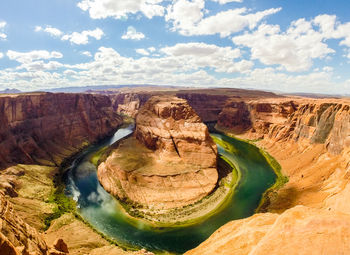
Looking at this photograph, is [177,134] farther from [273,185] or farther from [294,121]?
[294,121]

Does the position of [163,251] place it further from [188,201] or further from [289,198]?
[289,198]

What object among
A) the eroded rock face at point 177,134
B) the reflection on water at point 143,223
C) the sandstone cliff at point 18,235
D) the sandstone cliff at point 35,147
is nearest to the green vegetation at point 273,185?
the reflection on water at point 143,223

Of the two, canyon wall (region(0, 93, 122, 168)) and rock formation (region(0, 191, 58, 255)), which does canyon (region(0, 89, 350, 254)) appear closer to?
rock formation (region(0, 191, 58, 255))

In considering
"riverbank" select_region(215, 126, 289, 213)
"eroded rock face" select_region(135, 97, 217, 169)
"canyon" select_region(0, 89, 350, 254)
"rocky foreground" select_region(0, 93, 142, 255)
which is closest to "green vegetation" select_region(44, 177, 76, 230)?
"rocky foreground" select_region(0, 93, 142, 255)

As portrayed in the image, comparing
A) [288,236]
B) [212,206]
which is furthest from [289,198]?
[288,236]

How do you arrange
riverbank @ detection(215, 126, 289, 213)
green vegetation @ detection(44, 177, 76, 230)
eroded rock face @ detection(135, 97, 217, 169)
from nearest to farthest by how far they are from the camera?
green vegetation @ detection(44, 177, 76, 230)
riverbank @ detection(215, 126, 289, 213)
eroded rock face @ detection(135, 97, 217, 169)

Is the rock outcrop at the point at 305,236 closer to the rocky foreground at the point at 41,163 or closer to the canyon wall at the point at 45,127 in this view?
the rocky foreground at the point at 41,163
